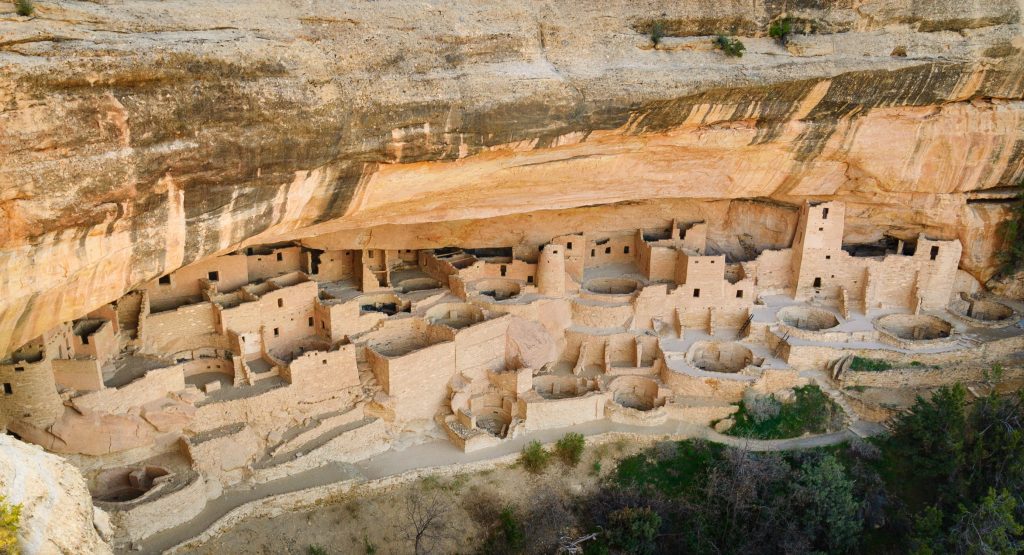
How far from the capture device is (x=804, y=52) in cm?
1518

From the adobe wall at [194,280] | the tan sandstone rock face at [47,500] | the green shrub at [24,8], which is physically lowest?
the adobe wall at [194,280]

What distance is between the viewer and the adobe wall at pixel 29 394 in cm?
1276

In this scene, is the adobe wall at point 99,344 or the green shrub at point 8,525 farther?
the adobe wall at point 99,344

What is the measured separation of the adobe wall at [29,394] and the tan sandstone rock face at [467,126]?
8.60ft

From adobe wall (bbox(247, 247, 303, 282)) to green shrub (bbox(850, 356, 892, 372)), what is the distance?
1284 centimetres

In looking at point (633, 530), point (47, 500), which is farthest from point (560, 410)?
point (47, 500)

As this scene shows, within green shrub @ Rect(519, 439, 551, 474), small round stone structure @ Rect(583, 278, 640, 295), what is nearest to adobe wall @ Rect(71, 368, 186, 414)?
green shrub @ Rect(519, 439, 551, 474)

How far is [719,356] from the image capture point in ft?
63.9

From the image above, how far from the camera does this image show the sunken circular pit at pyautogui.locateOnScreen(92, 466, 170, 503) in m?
13.7

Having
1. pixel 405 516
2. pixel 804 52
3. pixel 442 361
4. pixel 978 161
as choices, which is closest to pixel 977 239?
pixel 978 161

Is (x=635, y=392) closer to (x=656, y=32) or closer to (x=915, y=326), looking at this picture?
(x=915, y=326)

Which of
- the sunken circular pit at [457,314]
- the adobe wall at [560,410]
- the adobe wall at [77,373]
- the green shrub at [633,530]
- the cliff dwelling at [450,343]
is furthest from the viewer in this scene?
the sunken circular pit at [457,314]

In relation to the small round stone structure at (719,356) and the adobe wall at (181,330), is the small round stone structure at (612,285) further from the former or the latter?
the adobe wall at (181,330)

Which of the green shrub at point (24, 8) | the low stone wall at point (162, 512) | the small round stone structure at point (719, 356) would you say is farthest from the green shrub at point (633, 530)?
the green shrub at point (24, 8)
